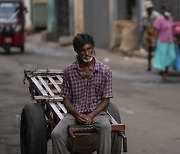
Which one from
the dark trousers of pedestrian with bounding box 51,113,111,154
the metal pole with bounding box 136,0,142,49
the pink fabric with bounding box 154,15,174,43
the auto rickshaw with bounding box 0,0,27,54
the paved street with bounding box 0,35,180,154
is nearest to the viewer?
the dark trousers of pedestrian with bounding box 51,113,111,154

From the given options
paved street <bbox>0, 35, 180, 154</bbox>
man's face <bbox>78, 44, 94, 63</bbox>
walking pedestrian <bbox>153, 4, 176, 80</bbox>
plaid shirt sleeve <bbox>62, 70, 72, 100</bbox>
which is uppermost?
man's face <bbox>78, 44, 94, 63</bbox>

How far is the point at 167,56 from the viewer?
14.6 meters

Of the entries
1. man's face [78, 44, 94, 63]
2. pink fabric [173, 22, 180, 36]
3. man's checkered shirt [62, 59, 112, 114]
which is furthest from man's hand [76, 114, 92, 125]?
pink fabric [173, 22, 180, 36]

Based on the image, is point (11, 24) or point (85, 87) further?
point (11, 24)

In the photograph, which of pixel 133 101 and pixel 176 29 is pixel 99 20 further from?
pixel 133 101

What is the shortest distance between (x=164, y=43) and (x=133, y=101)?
138 inches

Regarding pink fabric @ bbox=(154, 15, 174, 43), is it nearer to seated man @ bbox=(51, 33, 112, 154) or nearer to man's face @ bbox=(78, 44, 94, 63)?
seated man @ bbox=(51, 33, 112, 154)

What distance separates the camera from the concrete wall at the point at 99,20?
23719 mm

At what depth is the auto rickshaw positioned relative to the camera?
2200 centimetres

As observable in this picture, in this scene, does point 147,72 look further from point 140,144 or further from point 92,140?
point 92,140

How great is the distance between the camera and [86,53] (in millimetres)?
5836

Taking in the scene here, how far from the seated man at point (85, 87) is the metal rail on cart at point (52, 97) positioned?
0.13m

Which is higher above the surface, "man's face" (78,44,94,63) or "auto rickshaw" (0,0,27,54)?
"man's face" (78,44,94,63)

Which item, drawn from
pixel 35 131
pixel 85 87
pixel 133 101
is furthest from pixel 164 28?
pixel 85 87
